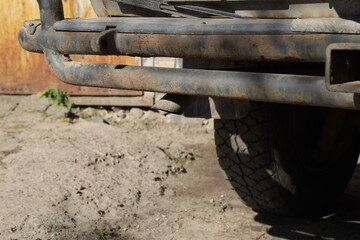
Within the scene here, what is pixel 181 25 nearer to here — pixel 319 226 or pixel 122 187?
pixel 319 226

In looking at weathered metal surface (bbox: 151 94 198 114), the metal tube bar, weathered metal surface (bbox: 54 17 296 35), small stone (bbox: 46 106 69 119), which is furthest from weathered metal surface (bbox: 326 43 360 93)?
small stone (bbox: 46 106 69 119)

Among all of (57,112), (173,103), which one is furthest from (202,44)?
(57,112)

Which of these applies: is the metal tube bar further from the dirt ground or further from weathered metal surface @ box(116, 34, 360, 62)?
the dirt ground

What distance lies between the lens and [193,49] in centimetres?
242

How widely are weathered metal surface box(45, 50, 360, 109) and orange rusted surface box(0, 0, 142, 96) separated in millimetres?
3550

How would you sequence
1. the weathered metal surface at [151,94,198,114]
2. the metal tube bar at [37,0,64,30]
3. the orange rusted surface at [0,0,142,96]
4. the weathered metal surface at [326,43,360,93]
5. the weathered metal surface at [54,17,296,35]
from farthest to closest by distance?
the orange rusted surface at [0,0,142,96]
the metal tube bar at [37,0,64,30]
the weathered metal surface at [151,94,198,114]
the weathered metal surface at [54,17,296,35]
the weathered metal surface at [326,43,360,93]

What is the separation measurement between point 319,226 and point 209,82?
1.81 meters

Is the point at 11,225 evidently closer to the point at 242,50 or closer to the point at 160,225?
the point at 160,225

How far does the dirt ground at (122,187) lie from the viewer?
12.5 ft

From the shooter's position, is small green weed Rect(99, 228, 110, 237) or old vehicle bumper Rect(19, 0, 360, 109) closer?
old vehicle bumper Rect(19, 0, 360, 109)

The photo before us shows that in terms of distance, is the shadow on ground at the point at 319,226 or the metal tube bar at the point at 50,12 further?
the shadow on ground at the point at 319,226

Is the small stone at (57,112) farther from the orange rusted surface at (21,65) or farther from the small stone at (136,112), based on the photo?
the small stone at (136,112)

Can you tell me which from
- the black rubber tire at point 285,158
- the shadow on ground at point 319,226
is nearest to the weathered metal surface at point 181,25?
the black rubber tire at point 285,158

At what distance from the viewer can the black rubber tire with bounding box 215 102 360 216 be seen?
3.51 m
